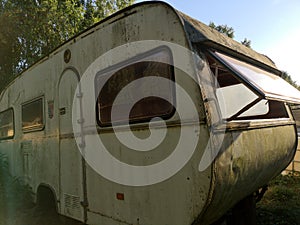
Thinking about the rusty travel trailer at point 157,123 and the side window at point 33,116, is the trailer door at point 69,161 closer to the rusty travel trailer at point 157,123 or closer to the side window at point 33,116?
the rusty travel trailer at point 157,123

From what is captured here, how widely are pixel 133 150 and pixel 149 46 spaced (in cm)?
106

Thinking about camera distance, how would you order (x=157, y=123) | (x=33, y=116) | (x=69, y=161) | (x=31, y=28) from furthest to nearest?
(x=31, y=28), (x=33, y=116), (x=69, y=161), (x=157, y=123)

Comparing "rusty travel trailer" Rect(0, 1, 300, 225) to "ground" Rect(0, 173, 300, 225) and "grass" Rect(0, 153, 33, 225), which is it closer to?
"ground" Rect(0, 173, 300, 225)

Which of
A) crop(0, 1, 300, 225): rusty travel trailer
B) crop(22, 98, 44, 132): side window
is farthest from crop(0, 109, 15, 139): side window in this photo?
crop(0, 1, 300, 225): rusty travel trailer

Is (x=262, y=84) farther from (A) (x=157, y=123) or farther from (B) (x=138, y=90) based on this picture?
(B) (x=138, y=90)

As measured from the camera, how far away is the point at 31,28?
40.9 ft

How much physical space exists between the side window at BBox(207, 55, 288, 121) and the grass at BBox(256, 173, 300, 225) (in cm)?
177

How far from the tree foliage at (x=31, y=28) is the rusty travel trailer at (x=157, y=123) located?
33.4ft

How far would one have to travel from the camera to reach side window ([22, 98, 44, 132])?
4213 mm

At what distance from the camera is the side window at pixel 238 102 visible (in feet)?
7.72

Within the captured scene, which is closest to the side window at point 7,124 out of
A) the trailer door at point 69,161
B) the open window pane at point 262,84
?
the trailer door at point 69,161

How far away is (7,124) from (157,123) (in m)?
4.91

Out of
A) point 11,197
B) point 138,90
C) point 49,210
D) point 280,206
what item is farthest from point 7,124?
point 280,206

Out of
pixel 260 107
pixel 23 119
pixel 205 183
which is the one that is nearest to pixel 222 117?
pixel 205 183
